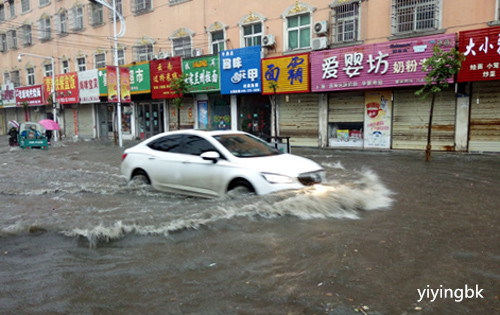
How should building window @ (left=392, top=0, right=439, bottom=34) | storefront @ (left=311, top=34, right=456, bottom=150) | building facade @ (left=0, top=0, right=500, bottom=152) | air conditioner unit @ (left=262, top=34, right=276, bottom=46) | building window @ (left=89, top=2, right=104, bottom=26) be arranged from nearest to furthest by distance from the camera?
building facade @ (left=0, top=0, right=500, bottom=152) < building window @ (left=392, top=0, right=439, bottom=34) < storefront @ (left=311, top=34, right=456, bottom=150) < air conditioner unit @ (left=262, top=34, right=276, bottom=46) < building window @ (left=89, top=2, right=104, bottom=26)

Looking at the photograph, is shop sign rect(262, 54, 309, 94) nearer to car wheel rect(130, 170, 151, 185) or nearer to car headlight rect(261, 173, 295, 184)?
car wheel rect(130, 170, 151, 185)

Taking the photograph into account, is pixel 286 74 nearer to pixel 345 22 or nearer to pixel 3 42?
pixel 345 22

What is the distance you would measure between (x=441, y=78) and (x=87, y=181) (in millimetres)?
10551

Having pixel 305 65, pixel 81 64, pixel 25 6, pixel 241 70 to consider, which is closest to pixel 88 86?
pixel 81 64

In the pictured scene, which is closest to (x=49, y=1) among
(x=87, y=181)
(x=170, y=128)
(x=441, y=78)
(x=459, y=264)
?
(x=170, y=128)

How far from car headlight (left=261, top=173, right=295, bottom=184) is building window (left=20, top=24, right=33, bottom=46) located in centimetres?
3374

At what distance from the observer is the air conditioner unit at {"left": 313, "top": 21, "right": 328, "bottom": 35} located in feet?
52.3

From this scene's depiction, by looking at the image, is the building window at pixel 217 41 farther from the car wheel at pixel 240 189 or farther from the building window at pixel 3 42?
the building window at pixel 3 42

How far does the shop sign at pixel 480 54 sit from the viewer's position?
40.9 feet

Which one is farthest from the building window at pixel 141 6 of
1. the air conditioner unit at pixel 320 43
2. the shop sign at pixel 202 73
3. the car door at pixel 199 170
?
the car door at pixel 199 170

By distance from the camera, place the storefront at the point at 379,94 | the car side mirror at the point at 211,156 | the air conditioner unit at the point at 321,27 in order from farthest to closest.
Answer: the air conditioner unit at the point at 321,27 < the storefront at the point at 379,94 < the car side mirror at the point at 211,156

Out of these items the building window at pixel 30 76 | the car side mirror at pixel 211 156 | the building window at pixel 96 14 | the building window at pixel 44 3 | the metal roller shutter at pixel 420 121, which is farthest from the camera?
the building window at pixel 30 76

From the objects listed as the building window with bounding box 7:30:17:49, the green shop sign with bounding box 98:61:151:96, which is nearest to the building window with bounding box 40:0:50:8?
the building window with bounding box 7:30:17:49

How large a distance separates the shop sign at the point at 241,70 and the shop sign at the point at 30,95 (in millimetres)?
19145
